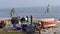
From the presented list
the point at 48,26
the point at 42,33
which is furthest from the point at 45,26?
the point at 42,33

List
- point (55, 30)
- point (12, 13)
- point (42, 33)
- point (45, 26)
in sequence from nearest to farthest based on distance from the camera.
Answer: point (42, 33)
point (55, 30)
point (45, 26)
point (12, 13)

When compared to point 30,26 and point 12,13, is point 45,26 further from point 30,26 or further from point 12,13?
point 12,13

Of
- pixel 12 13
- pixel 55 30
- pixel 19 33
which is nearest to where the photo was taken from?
pixel 19 33

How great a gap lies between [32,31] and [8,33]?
736 mm

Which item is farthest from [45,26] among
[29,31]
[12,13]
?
[12,13]

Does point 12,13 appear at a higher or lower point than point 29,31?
higher

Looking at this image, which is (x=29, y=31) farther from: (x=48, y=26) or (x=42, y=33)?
(x=48, y=26)

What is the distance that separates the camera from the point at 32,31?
20.5ft

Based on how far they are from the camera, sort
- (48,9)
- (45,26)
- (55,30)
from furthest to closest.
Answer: (48,9) → (45,26) → (55,30)

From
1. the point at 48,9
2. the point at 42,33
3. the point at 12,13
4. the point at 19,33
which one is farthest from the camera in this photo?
the point at 12,13

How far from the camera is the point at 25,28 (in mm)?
6441

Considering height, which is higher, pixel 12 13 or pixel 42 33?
pixel 12 13

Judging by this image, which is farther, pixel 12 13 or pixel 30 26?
pixel 12 13

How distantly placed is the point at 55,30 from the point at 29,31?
138cm
